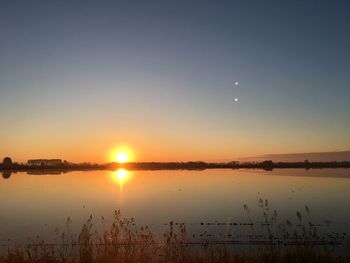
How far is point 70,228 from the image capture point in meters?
24.4

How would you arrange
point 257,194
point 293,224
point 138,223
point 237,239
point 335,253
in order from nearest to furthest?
point 335,253 → point 237,239 → point 293,224 → point 138,223 → point 257,194

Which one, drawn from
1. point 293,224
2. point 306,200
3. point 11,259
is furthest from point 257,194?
point 11,259

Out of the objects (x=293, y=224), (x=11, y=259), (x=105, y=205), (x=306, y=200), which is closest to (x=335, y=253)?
(x=293, y=224)

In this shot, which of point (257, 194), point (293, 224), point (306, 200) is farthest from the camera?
point (257, 194)

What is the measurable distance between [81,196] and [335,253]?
3381 cm

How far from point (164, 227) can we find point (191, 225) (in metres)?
1.80

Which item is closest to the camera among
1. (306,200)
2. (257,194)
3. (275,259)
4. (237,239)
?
(275,259)

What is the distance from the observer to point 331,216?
26.7 m

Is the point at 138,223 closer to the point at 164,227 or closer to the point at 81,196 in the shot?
the point at 164,227

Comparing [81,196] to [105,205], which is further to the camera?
[81,196]

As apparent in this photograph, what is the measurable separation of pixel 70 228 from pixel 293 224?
46.1 ft

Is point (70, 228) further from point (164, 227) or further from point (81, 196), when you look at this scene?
point (81, 196)

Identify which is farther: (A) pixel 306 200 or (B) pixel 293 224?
(A) pixel 306 200

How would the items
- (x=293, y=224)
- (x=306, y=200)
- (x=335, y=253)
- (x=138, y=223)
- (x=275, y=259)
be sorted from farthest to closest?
(x=306, y=200) < (x=138, y=223) < (x=293, y=224) < (x=335, y=253) < (x=275, y=259)
